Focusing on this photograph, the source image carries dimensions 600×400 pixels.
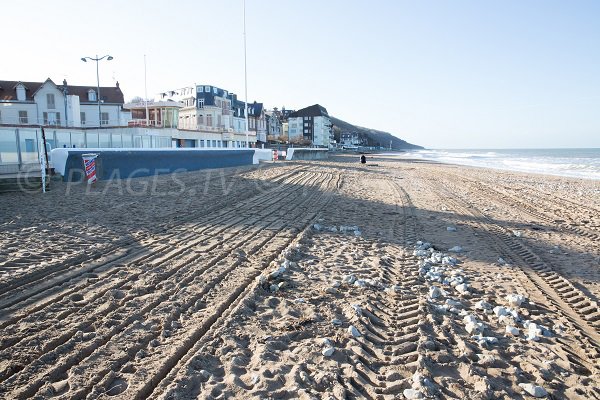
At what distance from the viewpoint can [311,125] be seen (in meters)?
125

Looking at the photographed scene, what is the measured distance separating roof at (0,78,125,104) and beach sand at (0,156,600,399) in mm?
50393

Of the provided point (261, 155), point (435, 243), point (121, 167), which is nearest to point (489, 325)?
point (435, 243)

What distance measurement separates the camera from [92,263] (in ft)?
20.3

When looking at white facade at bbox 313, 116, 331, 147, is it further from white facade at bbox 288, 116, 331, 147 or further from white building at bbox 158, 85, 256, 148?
white building at bbox 158, 85, 256, 148

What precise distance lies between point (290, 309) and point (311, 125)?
122 metres

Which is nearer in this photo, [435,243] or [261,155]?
[435,243]

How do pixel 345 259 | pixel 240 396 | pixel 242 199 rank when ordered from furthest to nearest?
1. pixel 242 199
2. pixel 345 259
3. pixel 240 396

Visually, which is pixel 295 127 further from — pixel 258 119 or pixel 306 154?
pixel 306 154

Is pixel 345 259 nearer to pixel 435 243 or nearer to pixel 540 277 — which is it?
pixel 435 243

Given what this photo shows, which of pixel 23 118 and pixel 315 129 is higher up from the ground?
pixel 315 129

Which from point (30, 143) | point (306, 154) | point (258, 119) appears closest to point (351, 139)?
point (258, 119)

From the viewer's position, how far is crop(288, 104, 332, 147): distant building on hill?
123 metres

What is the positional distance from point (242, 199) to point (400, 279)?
812cm

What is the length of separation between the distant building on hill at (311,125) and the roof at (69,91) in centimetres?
6936
